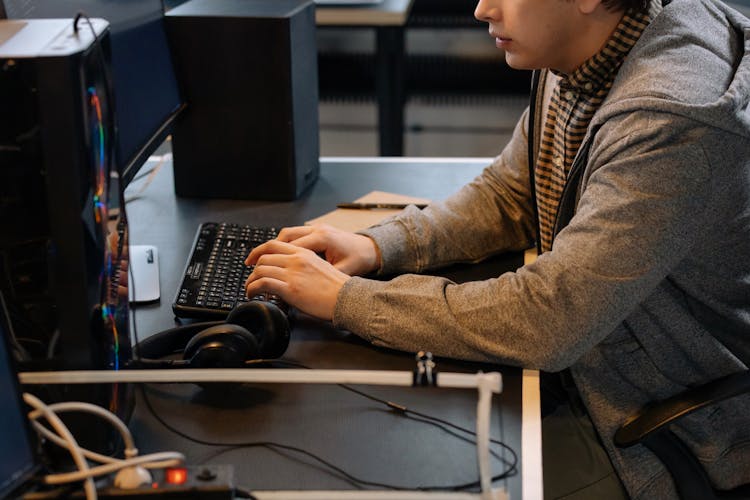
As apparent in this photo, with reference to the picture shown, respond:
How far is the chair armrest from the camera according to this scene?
3.70ft

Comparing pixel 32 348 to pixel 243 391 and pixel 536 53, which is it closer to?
pixel 243 391

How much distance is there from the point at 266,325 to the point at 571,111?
0.54 metres

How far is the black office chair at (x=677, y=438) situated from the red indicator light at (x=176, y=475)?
0.62 m

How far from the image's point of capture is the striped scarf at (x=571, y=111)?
122cm

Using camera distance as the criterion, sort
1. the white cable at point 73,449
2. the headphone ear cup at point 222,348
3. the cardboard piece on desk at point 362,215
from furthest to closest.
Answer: the cardboard piece on desk at point 362,215, the headphone ear cup at point 222,348, the white cable at point 73,449

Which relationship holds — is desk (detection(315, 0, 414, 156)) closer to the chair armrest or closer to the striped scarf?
the striped scarf

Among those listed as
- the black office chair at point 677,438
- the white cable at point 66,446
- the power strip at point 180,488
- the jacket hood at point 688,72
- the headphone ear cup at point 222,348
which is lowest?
the black office chair at point 677,438

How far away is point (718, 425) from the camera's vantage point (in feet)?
4.01

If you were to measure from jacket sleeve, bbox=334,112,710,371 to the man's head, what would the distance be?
0.17m

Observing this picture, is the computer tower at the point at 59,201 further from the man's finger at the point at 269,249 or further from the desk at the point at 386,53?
the desk at the point at 386,53

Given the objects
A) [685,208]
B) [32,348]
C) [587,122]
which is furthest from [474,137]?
[32,348]

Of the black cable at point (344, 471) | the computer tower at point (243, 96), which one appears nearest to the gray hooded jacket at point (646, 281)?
the black cable at point (344, 471)

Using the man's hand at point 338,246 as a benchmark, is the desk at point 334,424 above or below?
below

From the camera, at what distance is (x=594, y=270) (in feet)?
3.46
